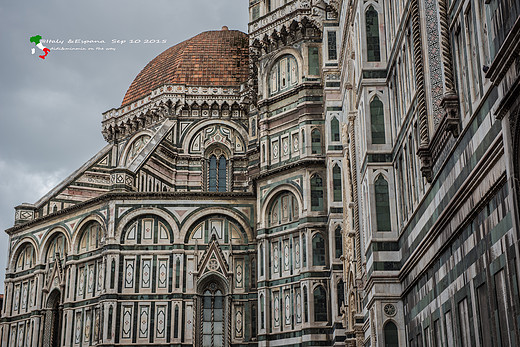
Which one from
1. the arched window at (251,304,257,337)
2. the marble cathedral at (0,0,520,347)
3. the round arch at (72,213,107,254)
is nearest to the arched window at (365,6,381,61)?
the marble cathedral at (0,0,520,347)

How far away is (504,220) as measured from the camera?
11945mm

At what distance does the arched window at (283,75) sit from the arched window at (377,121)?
44.8 feet

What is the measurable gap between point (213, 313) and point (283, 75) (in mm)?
11085

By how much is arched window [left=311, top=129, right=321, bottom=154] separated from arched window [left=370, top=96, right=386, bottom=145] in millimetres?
11612

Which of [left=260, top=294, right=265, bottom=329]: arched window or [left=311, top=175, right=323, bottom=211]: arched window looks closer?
[left=260, top=294, right=265, bottom=329]: arched window

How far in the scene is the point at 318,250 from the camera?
31.7 meters

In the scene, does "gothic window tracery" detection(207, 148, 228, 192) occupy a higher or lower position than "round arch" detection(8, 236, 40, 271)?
higher

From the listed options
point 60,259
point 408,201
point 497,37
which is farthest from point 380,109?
point 60,259

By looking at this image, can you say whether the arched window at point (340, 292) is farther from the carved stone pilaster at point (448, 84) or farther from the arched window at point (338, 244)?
the carved stone pilaster at point (448, 84)

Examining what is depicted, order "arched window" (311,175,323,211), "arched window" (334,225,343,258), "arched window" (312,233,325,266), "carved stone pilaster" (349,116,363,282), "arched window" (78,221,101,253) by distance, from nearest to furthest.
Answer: "carved stone pilaster" (349,116,363,282)
"arched window" (334,225,343,258)
"arched window" (312,233,325,266)
"arched window" (311,175,323,211)
"arched window" (78,221,101,253)

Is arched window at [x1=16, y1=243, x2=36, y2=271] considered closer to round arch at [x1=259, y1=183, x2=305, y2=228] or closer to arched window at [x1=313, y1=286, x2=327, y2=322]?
round arch at [x1=259, y1=183, x2=305, y2=228]

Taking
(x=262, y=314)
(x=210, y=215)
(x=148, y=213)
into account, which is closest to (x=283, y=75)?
(x=210, y=215)

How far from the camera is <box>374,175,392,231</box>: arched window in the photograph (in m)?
20.6

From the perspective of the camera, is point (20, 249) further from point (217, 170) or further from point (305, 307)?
point (305, 307)
